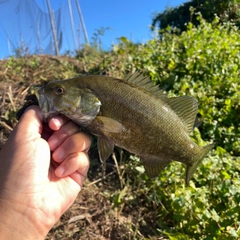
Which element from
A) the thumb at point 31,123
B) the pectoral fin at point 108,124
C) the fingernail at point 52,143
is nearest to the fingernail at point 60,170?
the fingernail at point 52,143

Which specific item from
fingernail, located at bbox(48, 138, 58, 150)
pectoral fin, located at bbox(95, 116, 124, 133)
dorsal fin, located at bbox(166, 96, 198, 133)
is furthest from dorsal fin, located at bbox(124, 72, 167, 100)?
fingernail, located at bbox(48, 138, 58, 150)

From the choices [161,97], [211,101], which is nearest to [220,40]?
[211,101]

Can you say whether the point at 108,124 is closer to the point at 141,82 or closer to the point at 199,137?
the point at 141,82

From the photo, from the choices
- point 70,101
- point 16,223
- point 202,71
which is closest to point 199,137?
point 202,71

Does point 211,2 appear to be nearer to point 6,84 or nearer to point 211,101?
point 211,101

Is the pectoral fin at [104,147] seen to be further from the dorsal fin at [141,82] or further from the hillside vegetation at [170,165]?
the hillside vegetation at [170,165]

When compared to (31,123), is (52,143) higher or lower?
lower

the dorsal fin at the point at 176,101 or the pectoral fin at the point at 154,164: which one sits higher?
the dorsal fin at the point at 176,101
